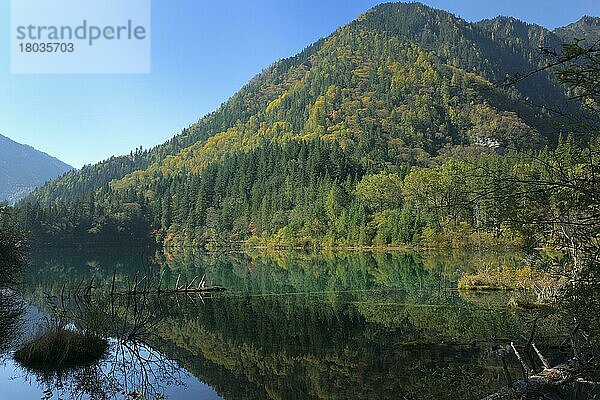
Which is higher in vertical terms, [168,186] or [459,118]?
[459,118]

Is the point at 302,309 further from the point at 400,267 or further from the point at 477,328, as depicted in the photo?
the point at 400,267

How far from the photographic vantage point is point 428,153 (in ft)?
538

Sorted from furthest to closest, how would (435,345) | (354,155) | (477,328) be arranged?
(354,155) → (477,328) → (435,345)

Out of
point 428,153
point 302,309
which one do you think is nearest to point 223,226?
point 428,153

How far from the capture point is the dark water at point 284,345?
14375 mm

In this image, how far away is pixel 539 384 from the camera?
37.2 ft

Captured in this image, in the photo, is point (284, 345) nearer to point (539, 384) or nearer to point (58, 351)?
point (58, 351)

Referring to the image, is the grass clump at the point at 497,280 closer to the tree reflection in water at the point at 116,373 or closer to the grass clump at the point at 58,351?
→ the tree reflection in water at the point at 116,373

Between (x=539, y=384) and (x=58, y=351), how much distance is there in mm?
14121

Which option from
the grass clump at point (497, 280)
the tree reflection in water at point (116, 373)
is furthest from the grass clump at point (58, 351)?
the grass clump at point (497, 280)

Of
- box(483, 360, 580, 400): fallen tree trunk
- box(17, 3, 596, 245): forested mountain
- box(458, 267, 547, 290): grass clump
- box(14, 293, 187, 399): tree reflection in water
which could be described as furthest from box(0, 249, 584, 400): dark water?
box(17, 3, 596, 245): forested mountain

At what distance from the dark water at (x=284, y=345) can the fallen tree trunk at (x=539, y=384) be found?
137 centimetres

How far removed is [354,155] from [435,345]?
138m

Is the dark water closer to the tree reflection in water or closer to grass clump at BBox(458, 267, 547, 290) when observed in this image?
the tree reflection in water
